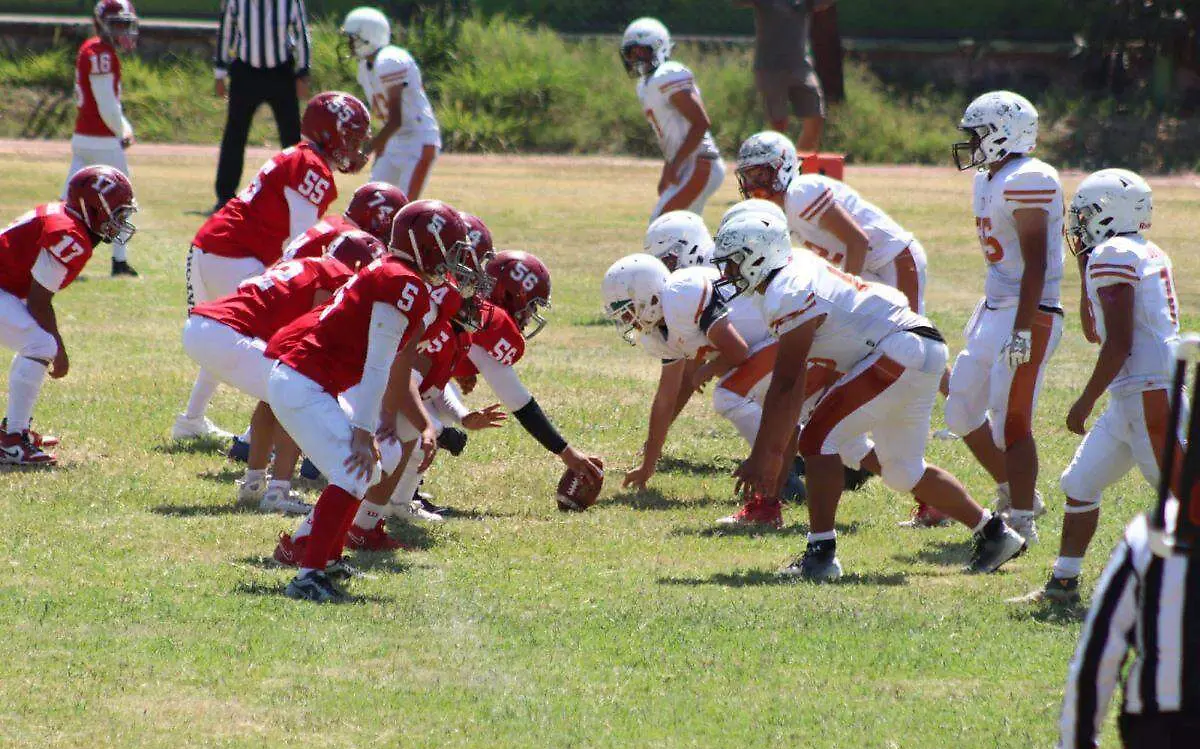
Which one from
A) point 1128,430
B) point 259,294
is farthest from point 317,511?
point 1128,430

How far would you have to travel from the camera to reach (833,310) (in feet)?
21.1

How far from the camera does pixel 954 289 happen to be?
574 inches

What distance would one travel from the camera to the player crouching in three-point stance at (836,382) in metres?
6.27

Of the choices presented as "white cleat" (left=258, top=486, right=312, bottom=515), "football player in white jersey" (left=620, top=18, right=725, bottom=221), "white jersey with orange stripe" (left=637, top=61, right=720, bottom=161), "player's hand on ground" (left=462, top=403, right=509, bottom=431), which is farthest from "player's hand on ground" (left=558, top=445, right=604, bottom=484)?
"white jersey with orange stripe" (left=637, top=61, right=720, bottom=161)

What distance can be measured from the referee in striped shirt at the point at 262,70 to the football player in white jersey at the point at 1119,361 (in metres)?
11.3

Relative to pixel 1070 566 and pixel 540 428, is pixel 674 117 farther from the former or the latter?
pixel 1070 566

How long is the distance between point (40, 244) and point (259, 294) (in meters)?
1.37

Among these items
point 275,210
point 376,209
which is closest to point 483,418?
point 376,209

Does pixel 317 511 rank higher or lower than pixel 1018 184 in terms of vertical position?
lower

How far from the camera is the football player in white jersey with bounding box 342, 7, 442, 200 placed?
44.2 ft

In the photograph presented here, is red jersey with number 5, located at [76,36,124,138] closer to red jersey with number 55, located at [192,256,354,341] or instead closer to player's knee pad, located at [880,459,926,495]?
red jersey with number 55, located at [192,256,354,341]

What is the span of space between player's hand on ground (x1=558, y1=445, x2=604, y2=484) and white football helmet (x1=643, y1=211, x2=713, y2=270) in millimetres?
1456

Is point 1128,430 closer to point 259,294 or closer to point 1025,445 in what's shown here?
point 1025,445

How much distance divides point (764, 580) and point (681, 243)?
8.33ft
